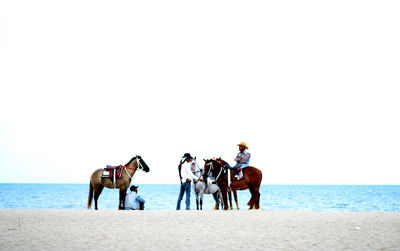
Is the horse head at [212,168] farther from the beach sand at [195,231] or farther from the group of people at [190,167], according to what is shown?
the beach sand at [195,231]

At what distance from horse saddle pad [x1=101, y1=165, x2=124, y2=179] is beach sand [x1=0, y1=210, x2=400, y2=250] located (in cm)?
274

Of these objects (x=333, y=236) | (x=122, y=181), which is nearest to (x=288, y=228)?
(x=333, y=236)

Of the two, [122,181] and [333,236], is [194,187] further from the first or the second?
[333,236]

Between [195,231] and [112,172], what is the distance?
765 centimetres

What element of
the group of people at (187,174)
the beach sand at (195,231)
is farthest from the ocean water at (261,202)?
the beach sand at (195,231)

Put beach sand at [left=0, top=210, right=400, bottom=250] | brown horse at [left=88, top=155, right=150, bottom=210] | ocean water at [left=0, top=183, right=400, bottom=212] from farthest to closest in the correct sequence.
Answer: ocean water at [left=0, top=183, right=400, bottom=212] → brown horse at [left=88, top=155, right=150, bottom=210] → beach sand at [left=0, top=210, right=400, bottom=250]

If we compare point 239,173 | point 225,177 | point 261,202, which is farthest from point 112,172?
point 261,202

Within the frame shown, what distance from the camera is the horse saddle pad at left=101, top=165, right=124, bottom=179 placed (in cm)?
1803

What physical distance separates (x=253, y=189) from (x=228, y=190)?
1.05 m

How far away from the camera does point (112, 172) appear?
18.1 metres

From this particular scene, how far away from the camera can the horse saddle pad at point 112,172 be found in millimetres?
18031

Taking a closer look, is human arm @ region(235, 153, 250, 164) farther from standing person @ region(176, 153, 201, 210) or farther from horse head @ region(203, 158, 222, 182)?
standing person @ region(176, 153, 201, 210)

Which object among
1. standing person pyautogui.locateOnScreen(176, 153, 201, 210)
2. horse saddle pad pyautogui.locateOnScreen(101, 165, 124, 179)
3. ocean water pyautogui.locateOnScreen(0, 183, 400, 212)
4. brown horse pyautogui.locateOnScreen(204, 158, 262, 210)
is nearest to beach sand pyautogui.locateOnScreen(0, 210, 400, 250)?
standing person pyautogui.locateOnScreen(176, 153, 201, 210)

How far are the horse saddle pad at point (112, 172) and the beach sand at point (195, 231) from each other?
9.00ft
